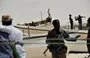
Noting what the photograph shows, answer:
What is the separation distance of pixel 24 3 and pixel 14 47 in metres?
7.00

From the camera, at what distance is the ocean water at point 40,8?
864 cm

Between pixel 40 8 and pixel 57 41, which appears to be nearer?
pixel 57 41

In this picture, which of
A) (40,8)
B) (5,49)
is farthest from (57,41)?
(40,8)

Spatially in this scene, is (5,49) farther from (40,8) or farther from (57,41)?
(40,8)

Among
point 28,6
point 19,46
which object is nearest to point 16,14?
point 28,6

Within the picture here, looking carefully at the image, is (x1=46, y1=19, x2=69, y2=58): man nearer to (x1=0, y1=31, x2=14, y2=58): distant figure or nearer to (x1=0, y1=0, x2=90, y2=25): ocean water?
(x1=0, y1=31, x2=14, y2=58): distant figure

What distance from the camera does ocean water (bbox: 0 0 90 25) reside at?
28.3 ft

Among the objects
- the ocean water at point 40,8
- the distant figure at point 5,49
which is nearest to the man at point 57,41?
the distant figure at point 5,49

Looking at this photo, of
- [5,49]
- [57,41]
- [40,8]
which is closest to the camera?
[5,49]

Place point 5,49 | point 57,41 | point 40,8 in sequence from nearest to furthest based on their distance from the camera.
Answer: point 5,49 → point 57,41 → point 40,8

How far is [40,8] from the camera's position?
9188 mm

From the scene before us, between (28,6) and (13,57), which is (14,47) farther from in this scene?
(28,6)

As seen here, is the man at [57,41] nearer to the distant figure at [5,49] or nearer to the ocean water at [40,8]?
the distant figure at [5,49]

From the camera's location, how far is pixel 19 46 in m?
Answer: 2.43
